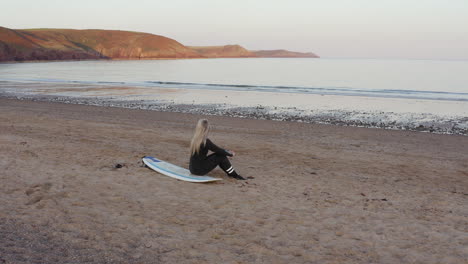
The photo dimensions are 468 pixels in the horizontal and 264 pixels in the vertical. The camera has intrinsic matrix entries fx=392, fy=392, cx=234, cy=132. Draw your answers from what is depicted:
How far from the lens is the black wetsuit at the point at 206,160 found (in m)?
8.38

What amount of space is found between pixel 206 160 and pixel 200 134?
714 millimetres

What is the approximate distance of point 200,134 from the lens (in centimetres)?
810

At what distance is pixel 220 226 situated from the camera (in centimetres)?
601

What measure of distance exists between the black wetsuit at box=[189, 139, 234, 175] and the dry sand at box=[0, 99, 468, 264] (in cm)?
47

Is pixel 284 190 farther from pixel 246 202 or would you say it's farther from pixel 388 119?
pixel 388 119

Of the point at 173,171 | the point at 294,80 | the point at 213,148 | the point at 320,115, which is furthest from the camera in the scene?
the point at 294,80

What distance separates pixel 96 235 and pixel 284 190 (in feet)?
12.7

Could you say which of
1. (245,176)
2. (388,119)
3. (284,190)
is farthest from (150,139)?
(388,119)

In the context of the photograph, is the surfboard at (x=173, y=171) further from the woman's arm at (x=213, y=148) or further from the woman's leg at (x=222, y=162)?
the woman's arm at (x=213, y=148)

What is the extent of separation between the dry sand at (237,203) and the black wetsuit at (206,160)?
473 millimetres

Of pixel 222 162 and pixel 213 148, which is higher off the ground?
pixel 213 148

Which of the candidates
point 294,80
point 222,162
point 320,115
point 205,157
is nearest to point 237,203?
→ point 222,162

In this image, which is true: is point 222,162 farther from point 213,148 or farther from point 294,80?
point 294,80

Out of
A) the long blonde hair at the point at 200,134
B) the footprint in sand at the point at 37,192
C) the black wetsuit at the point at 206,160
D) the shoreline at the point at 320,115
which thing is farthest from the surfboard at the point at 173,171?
the shoreline at the point at 320,115
